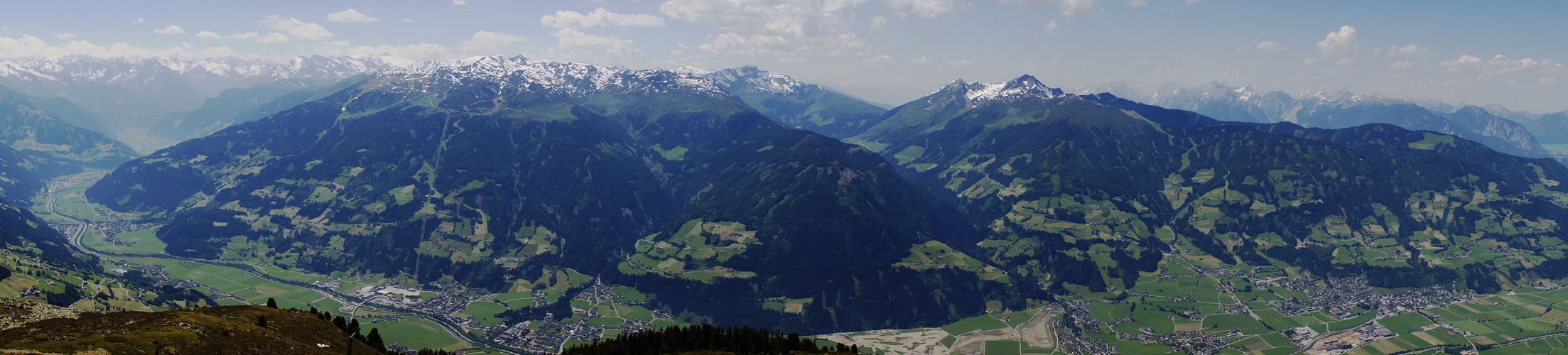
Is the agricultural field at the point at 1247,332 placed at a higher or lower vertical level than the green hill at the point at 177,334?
lower

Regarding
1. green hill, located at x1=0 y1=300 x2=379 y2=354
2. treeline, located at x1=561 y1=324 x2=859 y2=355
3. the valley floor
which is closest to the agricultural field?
the valley floor

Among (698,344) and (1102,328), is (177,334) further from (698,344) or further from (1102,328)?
(1102,328)

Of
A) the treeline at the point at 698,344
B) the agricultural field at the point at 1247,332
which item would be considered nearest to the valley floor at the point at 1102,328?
the agricultural field at the point at 1247,332

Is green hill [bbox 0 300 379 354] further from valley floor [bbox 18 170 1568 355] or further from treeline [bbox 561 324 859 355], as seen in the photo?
valley floor [bbox 18 170 1568 355]

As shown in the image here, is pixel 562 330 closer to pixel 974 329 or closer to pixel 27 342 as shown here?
pixel 974 329

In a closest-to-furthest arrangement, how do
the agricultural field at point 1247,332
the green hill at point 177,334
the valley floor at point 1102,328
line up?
the green hill at point 177,334
the valley floor at point 1102,328
the agricultural field at point 1247,332

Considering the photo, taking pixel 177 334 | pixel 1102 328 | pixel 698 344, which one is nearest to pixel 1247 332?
pixel 1102 328

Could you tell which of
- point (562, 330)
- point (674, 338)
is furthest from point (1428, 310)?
point (562, 330)

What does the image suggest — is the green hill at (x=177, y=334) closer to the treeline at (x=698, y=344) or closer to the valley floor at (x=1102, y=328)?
the treeline at (x=698, y=344)

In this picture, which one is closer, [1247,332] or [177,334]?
[177,334]
